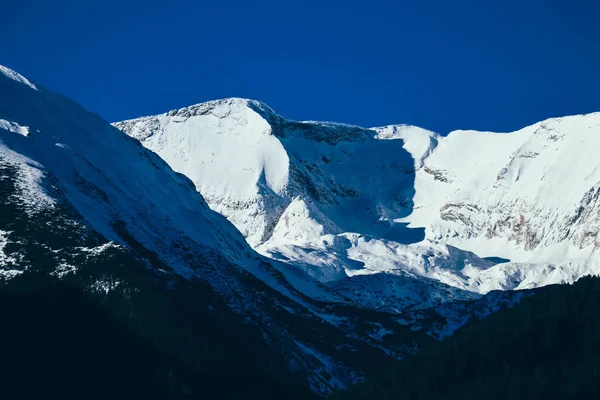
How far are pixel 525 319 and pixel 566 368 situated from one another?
25.3 m

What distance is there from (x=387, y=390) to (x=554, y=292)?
40111 millimetres

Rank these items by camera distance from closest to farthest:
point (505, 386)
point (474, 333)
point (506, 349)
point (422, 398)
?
point (505, 386)
point (422, 398)
point (506, 349)
point (474, 333)

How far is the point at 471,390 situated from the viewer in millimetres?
160125

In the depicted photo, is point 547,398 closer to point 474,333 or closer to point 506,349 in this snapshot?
point 506,349

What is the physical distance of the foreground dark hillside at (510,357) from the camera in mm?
160375

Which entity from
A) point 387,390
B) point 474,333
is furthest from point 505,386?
point 474,333

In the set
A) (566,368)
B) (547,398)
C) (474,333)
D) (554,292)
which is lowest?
(547,398)

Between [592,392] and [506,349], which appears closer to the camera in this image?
[592,392]

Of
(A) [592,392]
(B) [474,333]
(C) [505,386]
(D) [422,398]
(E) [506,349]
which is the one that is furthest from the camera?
(B) [474,333]

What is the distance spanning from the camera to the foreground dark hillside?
160 metres

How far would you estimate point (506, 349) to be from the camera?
178750 millimetres

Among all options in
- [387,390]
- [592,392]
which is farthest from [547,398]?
[387,390]

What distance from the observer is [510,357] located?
17588cm

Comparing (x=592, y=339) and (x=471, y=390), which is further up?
(x=592, y=339)
